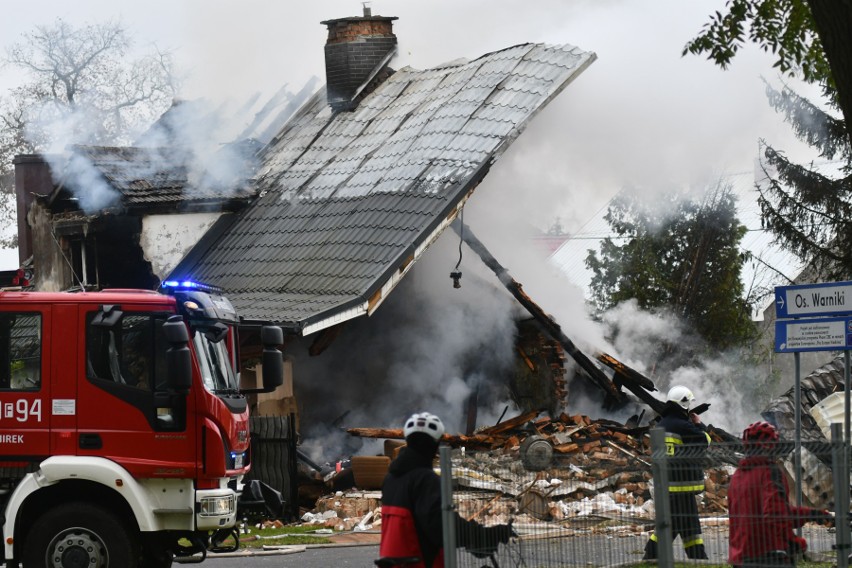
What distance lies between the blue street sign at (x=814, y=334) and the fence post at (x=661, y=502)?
472cm

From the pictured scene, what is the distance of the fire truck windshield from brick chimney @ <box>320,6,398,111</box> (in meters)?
15.7

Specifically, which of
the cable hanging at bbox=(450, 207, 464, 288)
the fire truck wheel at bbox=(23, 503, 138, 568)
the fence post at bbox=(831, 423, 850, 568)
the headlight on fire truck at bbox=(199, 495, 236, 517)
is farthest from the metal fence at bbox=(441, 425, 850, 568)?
the cable hanging at bbox=(450, 207, 464, 288)

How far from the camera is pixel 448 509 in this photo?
7996mm

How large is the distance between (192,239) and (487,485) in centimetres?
1605

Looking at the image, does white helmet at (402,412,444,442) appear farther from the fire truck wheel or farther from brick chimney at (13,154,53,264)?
brick chimney at (13,154,53,264)

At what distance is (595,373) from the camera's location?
852 inches

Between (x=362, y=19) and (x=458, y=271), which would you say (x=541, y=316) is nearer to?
(x=458, y=271)

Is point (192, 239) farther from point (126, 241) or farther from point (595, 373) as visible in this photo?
point (595, 373)

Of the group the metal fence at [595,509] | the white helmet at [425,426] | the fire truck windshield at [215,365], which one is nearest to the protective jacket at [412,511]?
the white helmet at [425,426]

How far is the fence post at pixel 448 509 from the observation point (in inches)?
313

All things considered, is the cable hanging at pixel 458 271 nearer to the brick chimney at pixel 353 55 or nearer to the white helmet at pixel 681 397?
the brick chimney at pixel 353 55

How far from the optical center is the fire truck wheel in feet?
36.4

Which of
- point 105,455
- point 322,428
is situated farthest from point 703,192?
point 105,455

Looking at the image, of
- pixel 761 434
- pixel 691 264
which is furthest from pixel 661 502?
pixel 691 264
